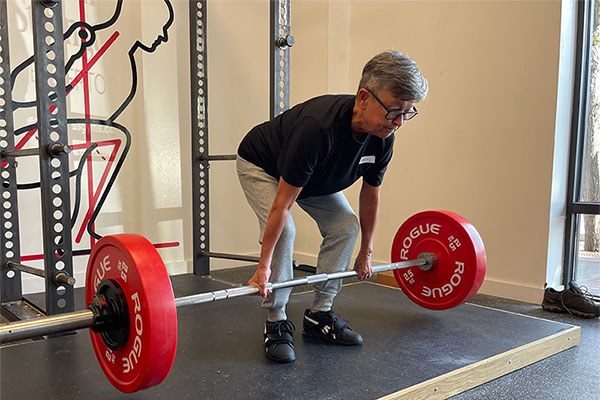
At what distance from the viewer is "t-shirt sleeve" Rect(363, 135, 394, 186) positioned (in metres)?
1.72

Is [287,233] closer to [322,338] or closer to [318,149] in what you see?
[318,149]

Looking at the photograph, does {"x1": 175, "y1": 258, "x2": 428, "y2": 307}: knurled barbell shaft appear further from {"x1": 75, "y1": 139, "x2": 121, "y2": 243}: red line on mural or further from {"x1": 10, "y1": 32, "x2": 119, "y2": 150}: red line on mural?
{"x1": 10, "y1": 32, "x2": 119, "y2": 150}: red line on mural

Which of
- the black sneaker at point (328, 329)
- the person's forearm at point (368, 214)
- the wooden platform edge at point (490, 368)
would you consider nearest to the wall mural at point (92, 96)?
the black sneaker at point (328, 329)

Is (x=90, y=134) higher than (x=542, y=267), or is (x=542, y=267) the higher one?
(x=90, y=134)

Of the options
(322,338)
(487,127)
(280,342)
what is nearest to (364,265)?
(322,338)

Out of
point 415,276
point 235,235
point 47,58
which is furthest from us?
point 235,235

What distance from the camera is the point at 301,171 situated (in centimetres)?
143

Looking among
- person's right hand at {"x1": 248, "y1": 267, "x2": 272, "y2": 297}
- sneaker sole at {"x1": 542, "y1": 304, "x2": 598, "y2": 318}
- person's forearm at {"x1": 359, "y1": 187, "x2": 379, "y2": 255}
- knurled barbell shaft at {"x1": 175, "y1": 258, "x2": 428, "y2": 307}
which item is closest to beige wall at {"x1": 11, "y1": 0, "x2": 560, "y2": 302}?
sneaker sole at {"x1": 542, "y1": 304, "x2": 598, "y2": 318}

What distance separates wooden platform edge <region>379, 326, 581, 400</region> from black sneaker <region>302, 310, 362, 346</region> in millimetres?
381

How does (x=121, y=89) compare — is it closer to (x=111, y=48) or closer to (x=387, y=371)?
(x=111, y=48)

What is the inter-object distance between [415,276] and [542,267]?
77cm

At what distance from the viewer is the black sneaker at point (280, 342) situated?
5.31 feet

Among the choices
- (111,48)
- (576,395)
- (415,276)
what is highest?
(111,48)

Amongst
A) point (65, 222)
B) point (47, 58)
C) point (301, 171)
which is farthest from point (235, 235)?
point (301, 171)
